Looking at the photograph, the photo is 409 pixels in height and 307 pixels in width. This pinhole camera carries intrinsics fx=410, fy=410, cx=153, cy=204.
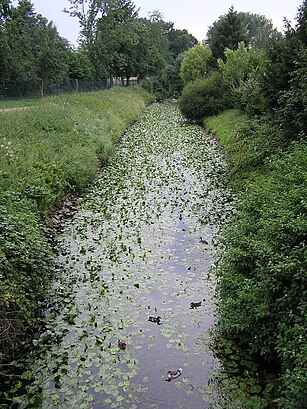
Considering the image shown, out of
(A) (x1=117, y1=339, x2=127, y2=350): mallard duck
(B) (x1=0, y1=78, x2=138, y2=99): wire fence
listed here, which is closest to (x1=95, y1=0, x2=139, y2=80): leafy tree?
(B) (x1=0, y1=78, x2=138, y2=99): wire fence

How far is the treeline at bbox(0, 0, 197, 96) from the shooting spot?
39.3 m

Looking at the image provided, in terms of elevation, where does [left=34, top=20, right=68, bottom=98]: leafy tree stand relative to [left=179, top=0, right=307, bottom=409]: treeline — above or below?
above

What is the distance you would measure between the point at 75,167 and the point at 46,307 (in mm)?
7276

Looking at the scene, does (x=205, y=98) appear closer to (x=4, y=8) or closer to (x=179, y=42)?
(x=4, y=8)

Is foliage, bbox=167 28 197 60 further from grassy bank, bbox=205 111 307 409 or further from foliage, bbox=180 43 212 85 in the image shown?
grassy bank, bbox=205 111 307 409

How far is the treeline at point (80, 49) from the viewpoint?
39.3 meters

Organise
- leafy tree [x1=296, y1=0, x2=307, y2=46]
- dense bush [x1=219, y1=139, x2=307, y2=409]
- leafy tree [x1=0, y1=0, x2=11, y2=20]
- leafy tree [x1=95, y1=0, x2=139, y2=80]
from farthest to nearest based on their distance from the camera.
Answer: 1. leafy tree [x1=95, y1=0, x2=139, y2=80]
2. leafy tree [x1=0, y1=0, x2=11, y2=20]
3. leafy tree [x1=296, y1=0, x2=307, y2=46]
4. dense bush [x1=219, y1=139, x2=307, y2=409]

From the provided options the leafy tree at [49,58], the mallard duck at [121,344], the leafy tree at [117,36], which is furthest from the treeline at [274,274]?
the leafy tree at [117,36]

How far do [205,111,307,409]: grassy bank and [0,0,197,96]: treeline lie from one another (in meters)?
35.6

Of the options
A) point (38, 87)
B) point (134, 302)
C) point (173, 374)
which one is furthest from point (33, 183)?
point (38, 87)

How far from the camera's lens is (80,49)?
55344 mm

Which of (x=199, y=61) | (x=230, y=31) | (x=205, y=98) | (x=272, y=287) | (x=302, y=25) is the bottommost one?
(x=272, y=287)

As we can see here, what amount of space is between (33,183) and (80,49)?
49.9 meters

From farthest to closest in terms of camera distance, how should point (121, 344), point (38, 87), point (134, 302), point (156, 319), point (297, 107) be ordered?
point (38, 87) → point (297, 107) → point (134, 302) → point (156, 319) → point (121, 344)
